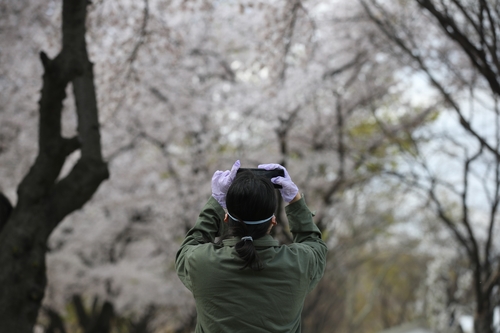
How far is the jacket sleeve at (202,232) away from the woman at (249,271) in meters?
0.03

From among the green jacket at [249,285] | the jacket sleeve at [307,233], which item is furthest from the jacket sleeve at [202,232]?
the jacket sleeve at [307,233]

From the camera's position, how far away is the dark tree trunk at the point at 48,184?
11.2ft

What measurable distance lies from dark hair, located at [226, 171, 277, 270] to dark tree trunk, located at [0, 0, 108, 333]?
2381 millimetres

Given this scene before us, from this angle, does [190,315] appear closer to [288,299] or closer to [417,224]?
[417,224]

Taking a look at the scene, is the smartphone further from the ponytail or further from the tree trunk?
the tree trunk

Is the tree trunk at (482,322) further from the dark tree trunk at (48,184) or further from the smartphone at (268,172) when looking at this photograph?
the smartphone at (268,172)

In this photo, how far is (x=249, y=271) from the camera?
1.52 metres

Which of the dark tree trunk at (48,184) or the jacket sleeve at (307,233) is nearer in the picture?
the jacket sleeve at (307,233)

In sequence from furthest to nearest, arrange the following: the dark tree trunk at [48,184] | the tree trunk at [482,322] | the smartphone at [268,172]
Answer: the tree trunk at [482,322] → the dark tree trunk at [48,184] → the smartphone at [268,172]

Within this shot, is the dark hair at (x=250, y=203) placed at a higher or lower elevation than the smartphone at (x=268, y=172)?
lower

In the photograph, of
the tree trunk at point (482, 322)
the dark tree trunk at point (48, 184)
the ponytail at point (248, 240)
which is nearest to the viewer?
the ponytail at point (248, 240)

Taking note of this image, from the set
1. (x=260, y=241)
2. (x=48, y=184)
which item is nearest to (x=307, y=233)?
(x=260, y=241)

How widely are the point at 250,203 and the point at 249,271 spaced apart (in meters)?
0.21

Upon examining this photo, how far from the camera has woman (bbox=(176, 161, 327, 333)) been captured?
1.51 m
